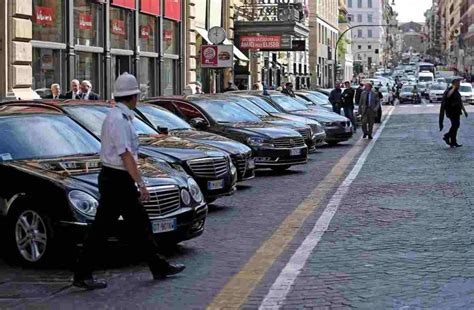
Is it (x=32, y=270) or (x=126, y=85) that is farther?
(x=32, y=270)

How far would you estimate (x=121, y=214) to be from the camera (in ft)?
23.7

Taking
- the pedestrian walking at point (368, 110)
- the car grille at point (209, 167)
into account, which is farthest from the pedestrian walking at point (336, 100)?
the car grille at point (209, 167)

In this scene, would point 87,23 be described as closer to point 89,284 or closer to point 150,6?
point 150,6

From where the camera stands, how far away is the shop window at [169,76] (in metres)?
31.6

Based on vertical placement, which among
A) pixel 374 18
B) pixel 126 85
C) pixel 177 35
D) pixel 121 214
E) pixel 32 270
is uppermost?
pixel 374 18

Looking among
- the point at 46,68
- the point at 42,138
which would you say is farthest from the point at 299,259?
the point at 46,68

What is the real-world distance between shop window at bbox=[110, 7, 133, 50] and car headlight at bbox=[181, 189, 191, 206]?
18.5 meters

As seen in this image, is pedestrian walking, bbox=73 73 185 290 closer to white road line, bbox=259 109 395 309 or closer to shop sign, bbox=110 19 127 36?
white road line, bbox=259 109 395 309

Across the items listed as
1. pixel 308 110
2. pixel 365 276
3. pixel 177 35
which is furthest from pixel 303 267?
pixel 177 35

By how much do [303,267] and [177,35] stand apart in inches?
1013

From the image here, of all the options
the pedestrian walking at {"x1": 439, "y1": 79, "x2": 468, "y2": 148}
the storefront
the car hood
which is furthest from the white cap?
the pedestrian walking at {"x1": 439, "y1": 79, "x2": 468, "y2": 148}

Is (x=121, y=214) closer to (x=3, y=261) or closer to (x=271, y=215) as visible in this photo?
(x=3, y=261)

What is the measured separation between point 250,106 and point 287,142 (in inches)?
148

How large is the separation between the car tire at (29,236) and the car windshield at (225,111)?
8.21 meters
